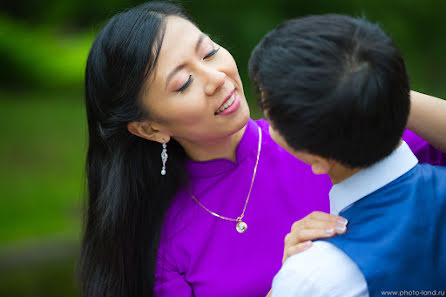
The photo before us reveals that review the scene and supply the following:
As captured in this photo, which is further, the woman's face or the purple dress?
the purple dress

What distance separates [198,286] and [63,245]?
310cm

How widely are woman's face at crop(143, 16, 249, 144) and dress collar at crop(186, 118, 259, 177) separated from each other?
16cm

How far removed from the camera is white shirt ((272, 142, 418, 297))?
1.14 meters

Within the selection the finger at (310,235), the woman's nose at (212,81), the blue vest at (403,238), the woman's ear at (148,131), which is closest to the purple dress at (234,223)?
the woman's ear at (148,131)

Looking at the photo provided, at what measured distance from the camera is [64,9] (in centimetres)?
730

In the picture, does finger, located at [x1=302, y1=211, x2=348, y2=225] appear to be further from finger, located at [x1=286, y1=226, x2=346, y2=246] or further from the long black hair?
the long black hair

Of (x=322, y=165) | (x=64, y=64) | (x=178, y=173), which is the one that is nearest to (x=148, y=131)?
(x=178, y=173)

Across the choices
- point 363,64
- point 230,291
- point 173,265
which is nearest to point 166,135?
point 173,265

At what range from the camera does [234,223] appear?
1.78m

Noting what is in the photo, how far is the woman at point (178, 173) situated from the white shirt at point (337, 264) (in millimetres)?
462

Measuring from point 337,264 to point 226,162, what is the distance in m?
0.74

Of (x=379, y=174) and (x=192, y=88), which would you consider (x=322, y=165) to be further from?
(x=192, y=88)

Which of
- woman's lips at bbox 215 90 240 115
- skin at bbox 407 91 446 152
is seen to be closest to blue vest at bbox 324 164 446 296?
skin at bbox 407 91 446 152

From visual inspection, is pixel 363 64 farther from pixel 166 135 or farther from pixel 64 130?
pixel 64 130
